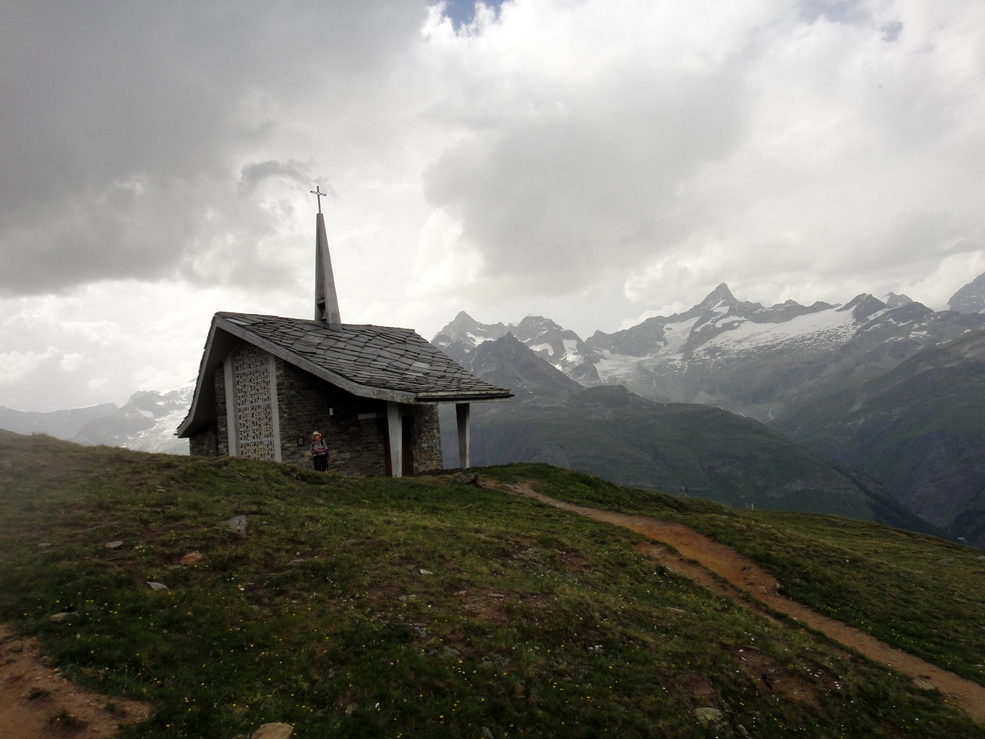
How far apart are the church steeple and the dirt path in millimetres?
16126

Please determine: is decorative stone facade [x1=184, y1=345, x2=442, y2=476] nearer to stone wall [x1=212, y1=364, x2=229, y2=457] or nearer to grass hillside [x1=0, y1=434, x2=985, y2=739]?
stone wall [x1=212, y1=364, x2=229, y2=457]

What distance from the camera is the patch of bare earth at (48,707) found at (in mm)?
6934

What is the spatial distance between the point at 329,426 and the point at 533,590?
1746 centimetres

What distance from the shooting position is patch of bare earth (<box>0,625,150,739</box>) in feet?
22.7

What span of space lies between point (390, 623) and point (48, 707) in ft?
16.0

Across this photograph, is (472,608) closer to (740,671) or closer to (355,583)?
(355,583)

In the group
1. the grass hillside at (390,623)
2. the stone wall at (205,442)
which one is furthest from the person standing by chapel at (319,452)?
the stone wall at (205,442)

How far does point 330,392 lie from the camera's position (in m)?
28.5

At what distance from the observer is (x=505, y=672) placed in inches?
375

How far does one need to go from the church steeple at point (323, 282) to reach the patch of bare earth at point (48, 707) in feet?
88.2

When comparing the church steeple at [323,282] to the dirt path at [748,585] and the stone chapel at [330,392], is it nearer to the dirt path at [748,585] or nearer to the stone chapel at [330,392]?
the stone chapel at [330,392]

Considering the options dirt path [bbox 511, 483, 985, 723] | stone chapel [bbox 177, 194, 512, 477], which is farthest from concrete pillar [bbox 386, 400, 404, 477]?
dirt path [bbox 511, 483, 985, 723]

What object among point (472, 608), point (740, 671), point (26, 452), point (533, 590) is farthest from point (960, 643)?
point (26, 452)

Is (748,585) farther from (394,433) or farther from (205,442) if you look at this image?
(205,442)
